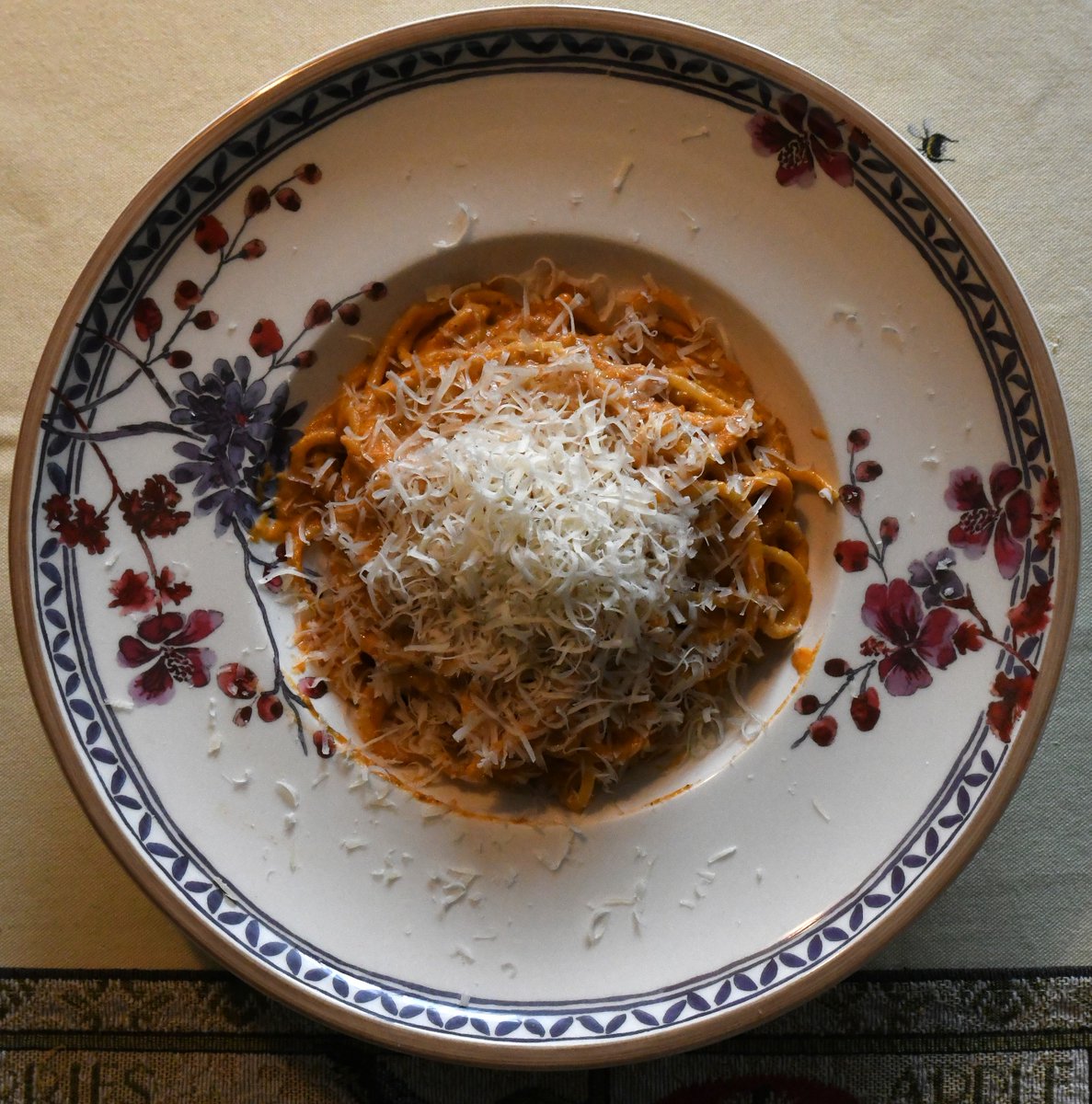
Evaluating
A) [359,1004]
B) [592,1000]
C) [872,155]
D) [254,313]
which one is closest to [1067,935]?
[592,1000]

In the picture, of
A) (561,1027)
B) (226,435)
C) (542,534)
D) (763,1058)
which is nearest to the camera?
(561,1027)

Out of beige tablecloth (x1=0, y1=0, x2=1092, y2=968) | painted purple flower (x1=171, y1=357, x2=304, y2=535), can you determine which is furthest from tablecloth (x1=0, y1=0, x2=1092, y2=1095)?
painted purple flower (x1=171, y1=357, x2=304, y2=535)

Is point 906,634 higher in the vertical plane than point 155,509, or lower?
lower

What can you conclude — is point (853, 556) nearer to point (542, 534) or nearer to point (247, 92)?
point (542, 534)

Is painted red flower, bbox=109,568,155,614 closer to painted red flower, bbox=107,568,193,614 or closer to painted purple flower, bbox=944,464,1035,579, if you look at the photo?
painted red flower, bbox=107,568,193,614

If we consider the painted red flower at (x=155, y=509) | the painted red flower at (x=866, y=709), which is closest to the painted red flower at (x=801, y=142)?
the painted red flower at (x=866, y=709)

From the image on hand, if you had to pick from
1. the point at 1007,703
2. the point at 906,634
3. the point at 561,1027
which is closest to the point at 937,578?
the point at 906,634
